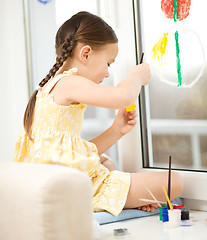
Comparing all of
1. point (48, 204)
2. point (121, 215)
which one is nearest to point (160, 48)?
point (121, 215)

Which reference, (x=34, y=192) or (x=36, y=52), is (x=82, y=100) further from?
(x=36, y=52)

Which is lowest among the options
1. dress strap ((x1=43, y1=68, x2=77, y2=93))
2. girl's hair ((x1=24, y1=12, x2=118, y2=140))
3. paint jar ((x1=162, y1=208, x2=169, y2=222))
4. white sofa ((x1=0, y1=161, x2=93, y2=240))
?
paint jar ((x1=162, y1=208, x2=169, y2=222))

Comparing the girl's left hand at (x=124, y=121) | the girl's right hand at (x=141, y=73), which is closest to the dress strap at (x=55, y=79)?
the girl's right hand at (x=141, y=73)

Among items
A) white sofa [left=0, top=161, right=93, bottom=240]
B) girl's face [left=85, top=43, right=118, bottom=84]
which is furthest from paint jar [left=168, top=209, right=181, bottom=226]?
girl's face [left=85, top=43, right=118, bottom=84]

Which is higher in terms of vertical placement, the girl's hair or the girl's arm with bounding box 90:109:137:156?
the girl's hair

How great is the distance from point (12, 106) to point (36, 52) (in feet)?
0.96

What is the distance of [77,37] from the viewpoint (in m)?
1.28

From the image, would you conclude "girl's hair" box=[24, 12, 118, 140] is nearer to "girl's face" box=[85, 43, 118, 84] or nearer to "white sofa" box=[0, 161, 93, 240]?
"girl's face" box=[85, 43, 118, 84]

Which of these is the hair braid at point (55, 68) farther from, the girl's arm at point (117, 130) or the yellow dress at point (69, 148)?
the girl's arm at point (117, 130)

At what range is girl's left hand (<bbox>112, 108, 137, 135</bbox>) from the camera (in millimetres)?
1441

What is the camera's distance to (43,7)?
192 centimetres

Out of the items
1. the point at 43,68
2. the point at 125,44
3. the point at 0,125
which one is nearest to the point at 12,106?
the point at 0,125

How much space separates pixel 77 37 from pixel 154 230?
63cm

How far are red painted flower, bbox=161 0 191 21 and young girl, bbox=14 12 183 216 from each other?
0.21 metres
